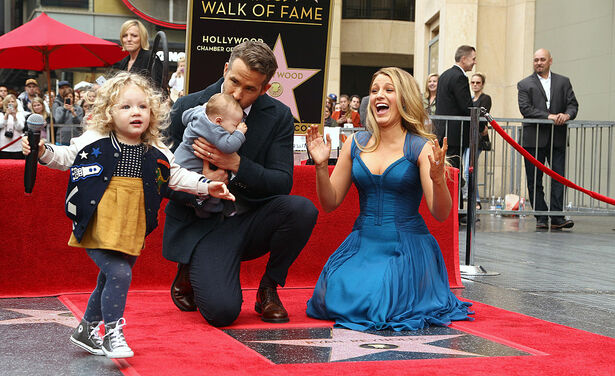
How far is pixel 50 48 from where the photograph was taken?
929cm

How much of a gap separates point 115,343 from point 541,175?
8.20m

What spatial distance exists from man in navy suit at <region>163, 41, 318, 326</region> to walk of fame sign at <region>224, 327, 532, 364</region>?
1.16 ft

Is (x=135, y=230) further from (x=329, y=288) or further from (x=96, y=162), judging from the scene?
(x=329, y=288)

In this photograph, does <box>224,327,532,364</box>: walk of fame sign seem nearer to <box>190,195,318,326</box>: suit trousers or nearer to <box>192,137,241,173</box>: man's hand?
<box>190,195,318,326</box>: suit trousers

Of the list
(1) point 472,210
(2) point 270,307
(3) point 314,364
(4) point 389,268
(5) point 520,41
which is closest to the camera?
(3) point 314,364

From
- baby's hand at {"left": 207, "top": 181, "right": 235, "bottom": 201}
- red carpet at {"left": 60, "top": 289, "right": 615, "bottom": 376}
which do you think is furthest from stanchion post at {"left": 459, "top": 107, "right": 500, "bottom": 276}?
baby's hand at {"left": 207, "top": 181, "right": 235, "bottom": 201}

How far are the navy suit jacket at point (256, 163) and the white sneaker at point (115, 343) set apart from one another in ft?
3.43

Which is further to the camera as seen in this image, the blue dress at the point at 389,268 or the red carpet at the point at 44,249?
the red carpet at the point at 44,249

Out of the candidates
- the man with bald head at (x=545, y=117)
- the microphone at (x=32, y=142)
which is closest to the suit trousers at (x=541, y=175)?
the man with bald head at (x=545, y=117)

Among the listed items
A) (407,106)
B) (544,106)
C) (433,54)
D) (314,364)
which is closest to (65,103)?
(544,106)

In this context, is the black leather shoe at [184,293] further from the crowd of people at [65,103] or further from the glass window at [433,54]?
the glass window at [433,54]

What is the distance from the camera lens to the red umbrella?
8844 millimetres

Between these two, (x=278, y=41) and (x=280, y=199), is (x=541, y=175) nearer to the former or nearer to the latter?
(x=278, y=41)

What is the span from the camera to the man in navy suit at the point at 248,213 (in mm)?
4367
